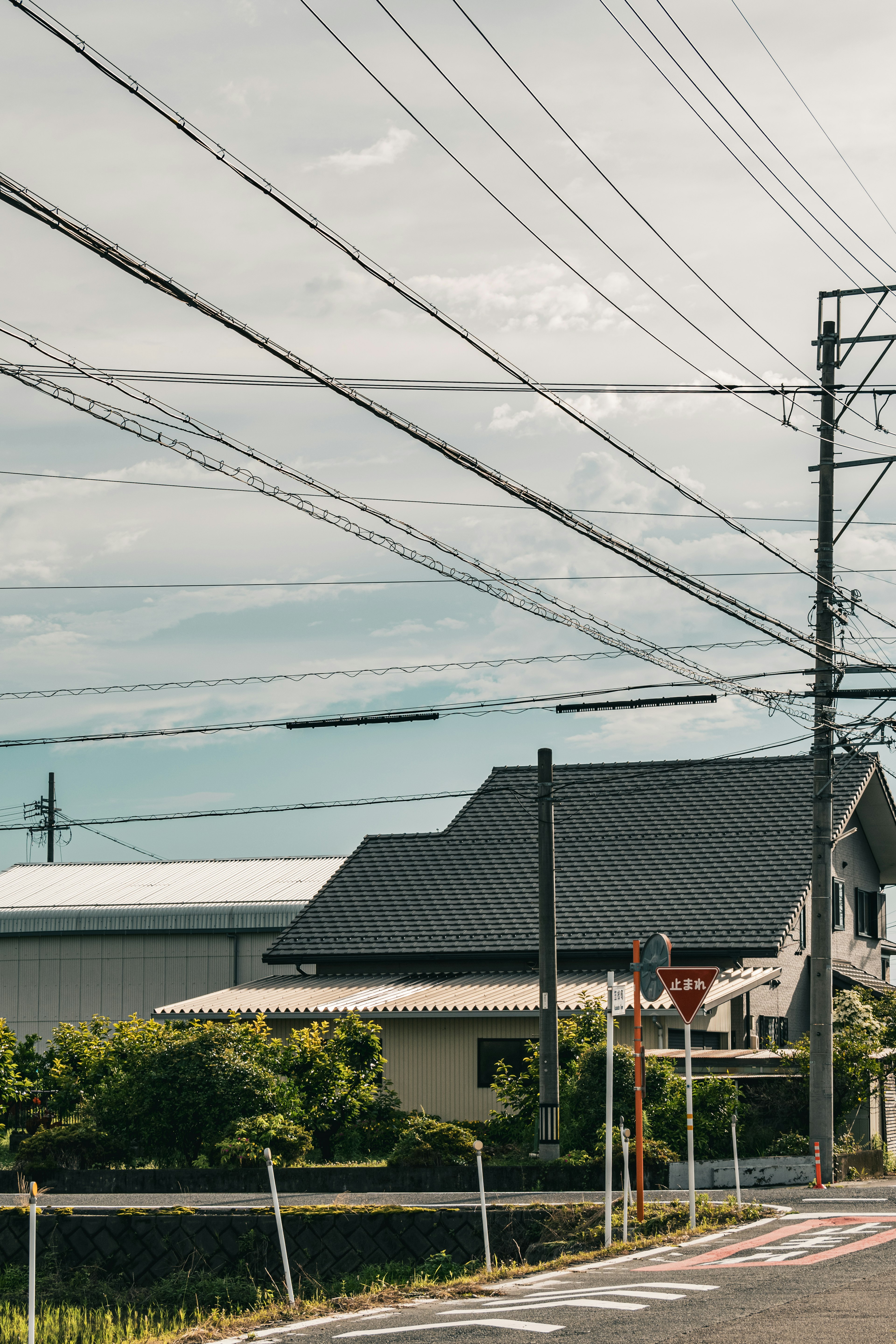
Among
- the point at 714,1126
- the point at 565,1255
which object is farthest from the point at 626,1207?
the point at 714,1126

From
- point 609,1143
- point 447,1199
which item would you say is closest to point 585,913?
point 447,1199

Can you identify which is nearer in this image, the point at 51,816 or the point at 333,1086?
the point at 333,1086

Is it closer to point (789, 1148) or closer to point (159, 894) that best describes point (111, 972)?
point (159, 894)

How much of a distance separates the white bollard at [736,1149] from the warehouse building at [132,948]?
71.8 feet

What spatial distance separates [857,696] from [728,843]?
35.2 feet

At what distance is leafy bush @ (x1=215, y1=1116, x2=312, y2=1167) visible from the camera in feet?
71.5

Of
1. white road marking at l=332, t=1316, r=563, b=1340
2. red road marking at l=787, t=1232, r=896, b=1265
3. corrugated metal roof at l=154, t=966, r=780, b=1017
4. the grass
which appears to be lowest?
the grass

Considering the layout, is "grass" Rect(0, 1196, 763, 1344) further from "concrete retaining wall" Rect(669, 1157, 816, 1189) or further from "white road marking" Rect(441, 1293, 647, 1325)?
"concrete retaining wall" Rect(669, 1157, 816, 1189)

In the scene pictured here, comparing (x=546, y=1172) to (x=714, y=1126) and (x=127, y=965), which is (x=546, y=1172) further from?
(x=127, y=965)

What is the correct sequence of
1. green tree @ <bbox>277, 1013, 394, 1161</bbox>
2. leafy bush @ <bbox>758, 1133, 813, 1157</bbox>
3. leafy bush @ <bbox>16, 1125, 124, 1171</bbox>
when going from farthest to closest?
green tree @ <bbox>277, 1013, 394, 1161</bbox> < leafy bush @ <bbox>16, 1125, 124, 1171</bbox> < leafy bush @ <bbox>758, 1133, 813, 1157</bbox>

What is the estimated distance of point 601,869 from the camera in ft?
107

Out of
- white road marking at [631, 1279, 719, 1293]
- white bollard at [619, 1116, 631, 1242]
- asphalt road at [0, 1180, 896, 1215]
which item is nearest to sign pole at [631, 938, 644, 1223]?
white bollard at [619, 1116, 631, 1242]

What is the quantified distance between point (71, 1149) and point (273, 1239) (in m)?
8.46

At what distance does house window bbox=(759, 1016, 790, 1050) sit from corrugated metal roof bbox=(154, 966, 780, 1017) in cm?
107
